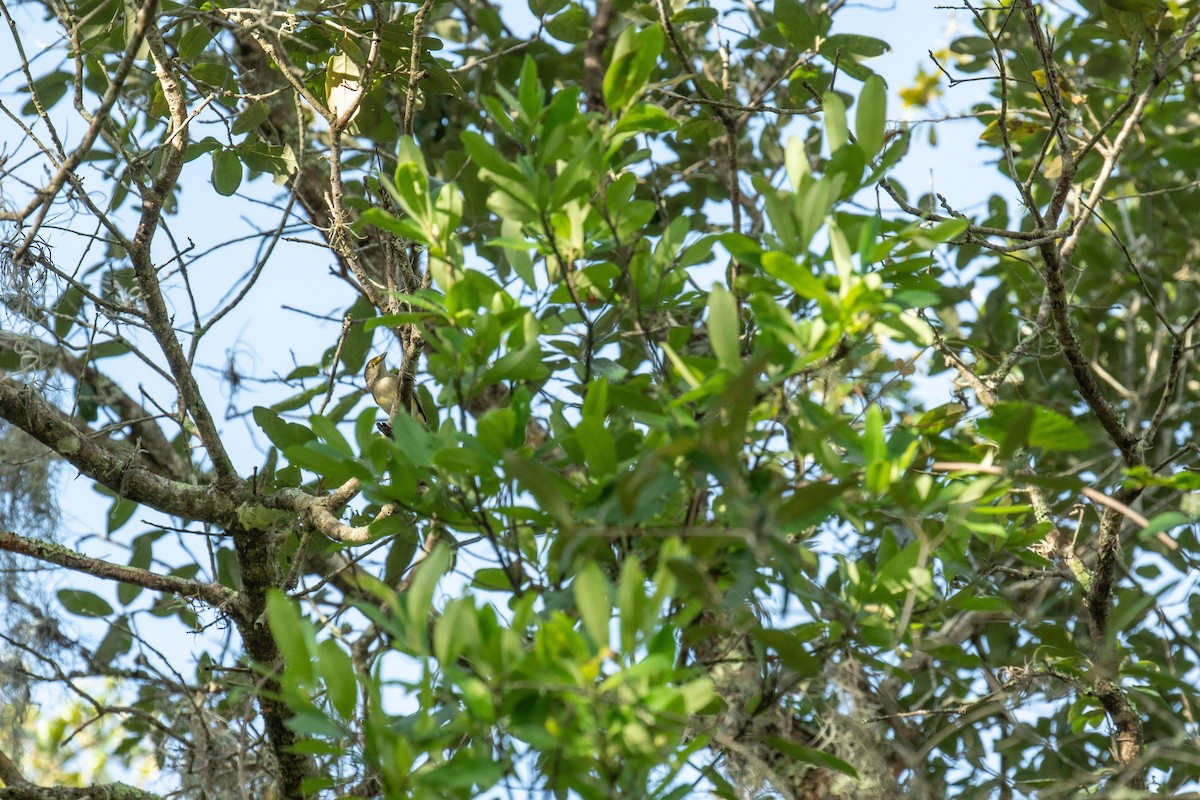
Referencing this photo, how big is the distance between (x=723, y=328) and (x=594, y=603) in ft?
0.82

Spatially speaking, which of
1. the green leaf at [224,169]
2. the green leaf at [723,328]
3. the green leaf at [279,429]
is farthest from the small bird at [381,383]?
the green leaf at [723,328]

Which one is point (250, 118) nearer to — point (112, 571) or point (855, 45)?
point (112, 571)

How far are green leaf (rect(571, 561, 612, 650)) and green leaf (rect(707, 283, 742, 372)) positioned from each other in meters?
0.21

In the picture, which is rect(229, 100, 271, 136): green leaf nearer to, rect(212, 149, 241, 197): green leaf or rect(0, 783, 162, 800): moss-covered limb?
rect(212, 149, 241, 197): green leaf

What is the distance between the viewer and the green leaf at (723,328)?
88 cm

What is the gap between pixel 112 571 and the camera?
60.2 inches

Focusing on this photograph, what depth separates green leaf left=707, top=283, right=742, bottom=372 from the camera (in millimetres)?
882

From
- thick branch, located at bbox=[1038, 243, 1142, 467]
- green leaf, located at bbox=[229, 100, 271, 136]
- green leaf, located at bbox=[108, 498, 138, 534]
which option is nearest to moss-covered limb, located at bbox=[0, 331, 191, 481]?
green leaf, located at bbox=[108, 498, 138, 534]

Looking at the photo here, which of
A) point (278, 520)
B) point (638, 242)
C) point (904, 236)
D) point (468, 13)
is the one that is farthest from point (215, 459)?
point (468, 13)

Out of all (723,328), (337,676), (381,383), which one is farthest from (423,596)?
(381,383)

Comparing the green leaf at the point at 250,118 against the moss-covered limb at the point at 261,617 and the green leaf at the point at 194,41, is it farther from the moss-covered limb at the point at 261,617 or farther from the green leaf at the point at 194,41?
the moss-covered limb at the point at 261,617

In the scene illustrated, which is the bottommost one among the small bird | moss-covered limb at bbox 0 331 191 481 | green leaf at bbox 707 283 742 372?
green leaf at bbox 707 283 742 372

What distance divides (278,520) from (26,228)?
55 centimetres

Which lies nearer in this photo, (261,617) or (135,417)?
(261,617)
